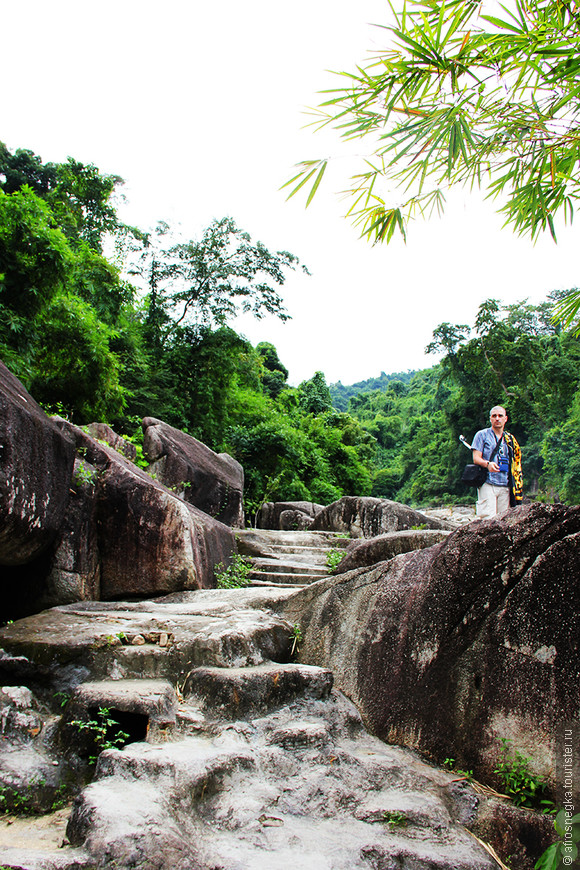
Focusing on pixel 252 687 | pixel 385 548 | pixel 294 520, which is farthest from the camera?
pixel 294 520

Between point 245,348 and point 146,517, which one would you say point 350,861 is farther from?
point 245,348

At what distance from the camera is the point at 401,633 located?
3.40 m

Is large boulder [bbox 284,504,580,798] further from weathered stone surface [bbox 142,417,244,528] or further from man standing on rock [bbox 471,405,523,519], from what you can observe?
weathered stone surface [bbox 142,417,244,528]

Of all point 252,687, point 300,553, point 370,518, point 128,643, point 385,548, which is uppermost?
point 370,518

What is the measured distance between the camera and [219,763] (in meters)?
2.64

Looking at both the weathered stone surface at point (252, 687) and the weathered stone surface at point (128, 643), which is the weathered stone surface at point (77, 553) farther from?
the weathered stone surface at point (252, 687)

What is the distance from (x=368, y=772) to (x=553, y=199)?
372cm

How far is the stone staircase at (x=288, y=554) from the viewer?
22.6 ft

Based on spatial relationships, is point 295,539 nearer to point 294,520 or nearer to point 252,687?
point 294,520

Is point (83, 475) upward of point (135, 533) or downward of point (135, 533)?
upward

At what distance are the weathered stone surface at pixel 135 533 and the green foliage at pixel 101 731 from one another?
217 centimetres

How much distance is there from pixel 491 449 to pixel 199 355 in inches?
569

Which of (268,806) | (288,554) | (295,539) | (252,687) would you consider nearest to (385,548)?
(252,687)

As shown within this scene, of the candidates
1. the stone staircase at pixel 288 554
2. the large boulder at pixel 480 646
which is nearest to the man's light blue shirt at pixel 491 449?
the large boulder at pixel 480 646
